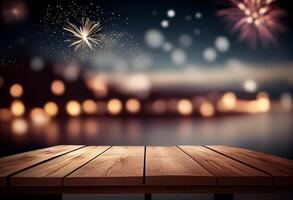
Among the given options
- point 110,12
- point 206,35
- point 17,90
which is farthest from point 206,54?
point 17,90

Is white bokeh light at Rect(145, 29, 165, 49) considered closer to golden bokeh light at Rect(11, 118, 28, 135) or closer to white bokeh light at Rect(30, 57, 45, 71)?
white bokeh light at Rect(30, 57, 45, 71)

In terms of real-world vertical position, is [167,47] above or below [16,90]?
above

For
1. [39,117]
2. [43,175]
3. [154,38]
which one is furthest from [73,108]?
[43,175]

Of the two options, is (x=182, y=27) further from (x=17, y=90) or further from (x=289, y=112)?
(x=17, y=90)

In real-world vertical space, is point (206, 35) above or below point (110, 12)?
below

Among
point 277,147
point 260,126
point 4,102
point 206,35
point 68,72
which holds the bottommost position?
point 277,147

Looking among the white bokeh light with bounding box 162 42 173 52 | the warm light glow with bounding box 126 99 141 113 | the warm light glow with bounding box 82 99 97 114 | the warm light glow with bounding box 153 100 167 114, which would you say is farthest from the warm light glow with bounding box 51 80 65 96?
the white bokeh light with bounding box 162 42 173 52

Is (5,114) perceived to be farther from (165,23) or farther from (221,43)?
(221,43)
